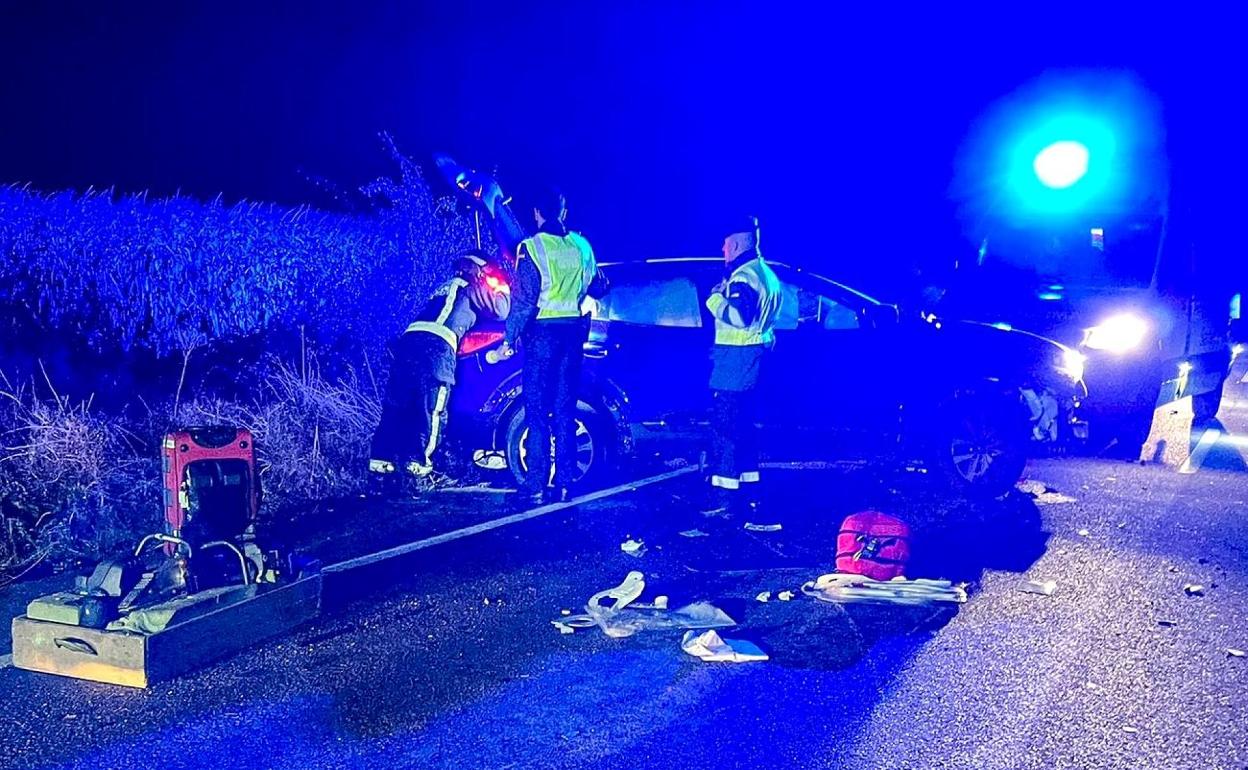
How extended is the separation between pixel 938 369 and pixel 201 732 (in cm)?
670

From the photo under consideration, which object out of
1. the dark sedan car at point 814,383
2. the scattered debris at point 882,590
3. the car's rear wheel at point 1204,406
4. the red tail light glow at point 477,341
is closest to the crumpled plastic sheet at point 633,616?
the scattered debris at point 882,590

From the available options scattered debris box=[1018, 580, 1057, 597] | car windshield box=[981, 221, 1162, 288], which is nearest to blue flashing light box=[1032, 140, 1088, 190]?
car windshield box=[981, 221, 1162, 288]

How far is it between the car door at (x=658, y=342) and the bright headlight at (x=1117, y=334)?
380 centimetres

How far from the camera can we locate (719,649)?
4.28 metres

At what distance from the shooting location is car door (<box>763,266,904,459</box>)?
8.27 m

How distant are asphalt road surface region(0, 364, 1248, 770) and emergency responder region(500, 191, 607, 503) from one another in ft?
2.86

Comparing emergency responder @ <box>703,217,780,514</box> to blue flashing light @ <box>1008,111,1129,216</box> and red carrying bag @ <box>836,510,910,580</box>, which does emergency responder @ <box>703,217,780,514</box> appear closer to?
red carrying bag @ <box>836,510,910,580</box>

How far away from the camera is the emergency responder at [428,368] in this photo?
7.36m

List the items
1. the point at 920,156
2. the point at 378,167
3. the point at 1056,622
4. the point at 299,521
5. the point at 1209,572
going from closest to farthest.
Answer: the point at 1056,622, the point at 1209,572, the point at 299,521, the point at 378,167, the point at 920,156

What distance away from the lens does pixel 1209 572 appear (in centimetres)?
580

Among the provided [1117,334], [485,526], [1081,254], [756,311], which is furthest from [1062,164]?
[485,526]

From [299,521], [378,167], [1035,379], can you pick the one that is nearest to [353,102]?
[378,167]

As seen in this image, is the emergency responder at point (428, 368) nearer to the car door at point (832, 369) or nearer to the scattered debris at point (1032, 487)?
the car door at point (832, 369)

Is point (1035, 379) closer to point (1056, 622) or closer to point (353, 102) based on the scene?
point (1056, 622)
